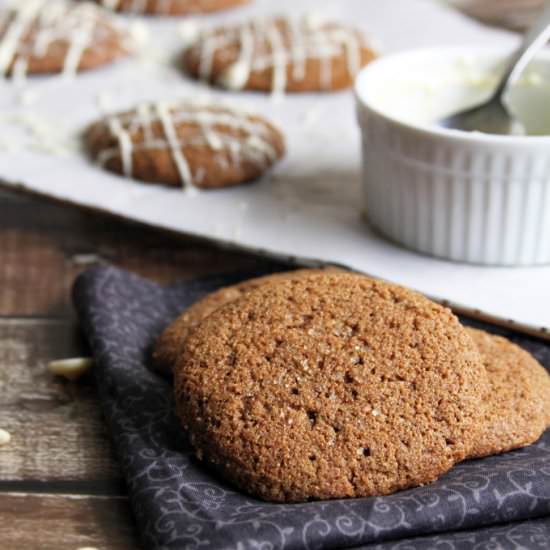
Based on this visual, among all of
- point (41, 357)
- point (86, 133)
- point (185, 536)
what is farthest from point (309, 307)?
point (86, 133)

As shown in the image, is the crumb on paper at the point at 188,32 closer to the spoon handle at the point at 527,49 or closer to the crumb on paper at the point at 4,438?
the spoon handle at the point at 527,49

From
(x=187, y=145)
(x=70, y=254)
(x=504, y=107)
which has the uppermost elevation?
(x=504, y=107)

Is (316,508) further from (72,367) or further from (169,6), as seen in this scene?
(169,6)

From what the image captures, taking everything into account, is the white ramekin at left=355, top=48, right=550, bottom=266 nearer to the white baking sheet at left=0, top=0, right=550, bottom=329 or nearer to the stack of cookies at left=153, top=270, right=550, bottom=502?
the white baking sheet at left=0, top=0, right=550, bottom=329

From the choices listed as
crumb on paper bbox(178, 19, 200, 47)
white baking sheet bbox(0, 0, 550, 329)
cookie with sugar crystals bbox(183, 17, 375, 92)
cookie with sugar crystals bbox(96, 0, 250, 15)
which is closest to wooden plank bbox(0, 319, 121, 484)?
white baking sheet bbox(0, 0, 550, 329)

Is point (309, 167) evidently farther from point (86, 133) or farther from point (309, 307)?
point (309, 307)

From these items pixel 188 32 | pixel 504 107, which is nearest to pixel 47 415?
pixel 504 107
